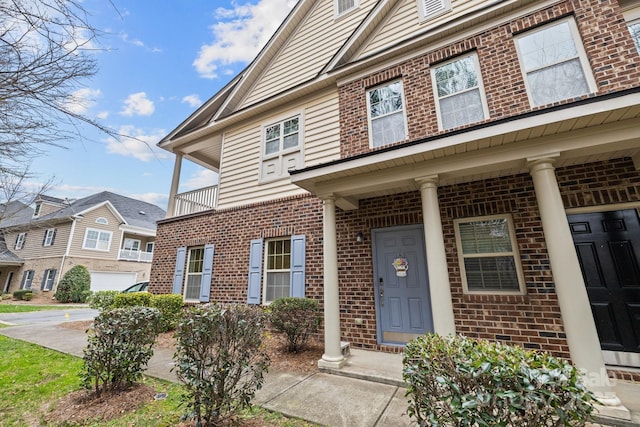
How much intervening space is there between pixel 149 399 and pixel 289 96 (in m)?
6.97

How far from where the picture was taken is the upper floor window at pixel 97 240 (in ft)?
62.7

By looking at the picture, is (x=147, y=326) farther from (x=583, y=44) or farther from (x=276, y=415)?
(x=583, y=44)

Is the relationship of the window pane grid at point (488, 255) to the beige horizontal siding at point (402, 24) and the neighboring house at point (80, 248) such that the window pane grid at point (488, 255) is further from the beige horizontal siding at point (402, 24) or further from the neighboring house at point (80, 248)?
the neighboring house at point (80, 248)

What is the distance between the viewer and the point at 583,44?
4.33 metres

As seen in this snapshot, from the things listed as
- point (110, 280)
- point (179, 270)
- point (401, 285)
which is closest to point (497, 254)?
point (401, 285)

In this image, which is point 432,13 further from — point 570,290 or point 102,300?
point 102,300

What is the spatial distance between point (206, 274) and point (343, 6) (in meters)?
8.62

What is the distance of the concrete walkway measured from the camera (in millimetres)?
2789

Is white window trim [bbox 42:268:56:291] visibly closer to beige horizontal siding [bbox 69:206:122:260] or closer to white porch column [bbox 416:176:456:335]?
beige horizontal siding [bbox 69:206:122:260]

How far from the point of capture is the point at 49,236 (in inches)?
761

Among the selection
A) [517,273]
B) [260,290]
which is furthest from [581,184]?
[260,290]

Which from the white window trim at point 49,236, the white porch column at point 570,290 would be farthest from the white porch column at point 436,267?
the white window trim at point 49,236

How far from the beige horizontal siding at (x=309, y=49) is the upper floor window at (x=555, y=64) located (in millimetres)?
4173

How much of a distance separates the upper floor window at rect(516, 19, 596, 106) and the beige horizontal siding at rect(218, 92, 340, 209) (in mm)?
3770
